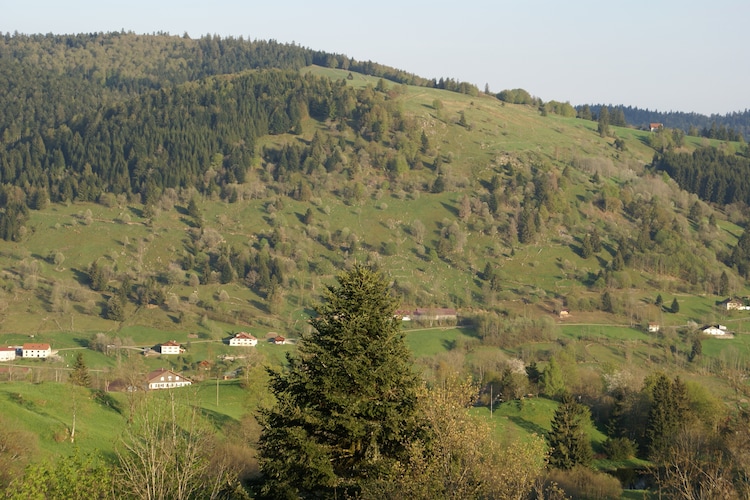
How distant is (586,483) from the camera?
2643 inches

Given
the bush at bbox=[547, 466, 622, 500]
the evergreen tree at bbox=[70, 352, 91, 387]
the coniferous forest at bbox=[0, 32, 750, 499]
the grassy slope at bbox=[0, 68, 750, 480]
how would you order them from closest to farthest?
the coniferous forest at bbox=[0, 32, 750, 499] < the bush at bbox=[547, 466, 622, 500] < the evergreen tree at bbox=[70, 352, 91, 387] < the grassy slope at bbox=[0, 68, 750, 480]

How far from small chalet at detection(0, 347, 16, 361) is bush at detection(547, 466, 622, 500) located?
256 feet

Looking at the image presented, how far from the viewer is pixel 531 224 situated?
579ft

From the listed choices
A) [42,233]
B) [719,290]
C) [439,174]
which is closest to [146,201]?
[42,233]

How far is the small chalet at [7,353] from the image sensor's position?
11057 centimetres

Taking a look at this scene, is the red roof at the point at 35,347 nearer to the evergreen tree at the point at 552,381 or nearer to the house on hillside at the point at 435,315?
the house on hillside at the point at 435,315

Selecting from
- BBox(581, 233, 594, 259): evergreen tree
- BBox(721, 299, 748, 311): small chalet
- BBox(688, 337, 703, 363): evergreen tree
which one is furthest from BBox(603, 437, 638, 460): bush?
BBox(581, 233, 594, 259): evergreen tree

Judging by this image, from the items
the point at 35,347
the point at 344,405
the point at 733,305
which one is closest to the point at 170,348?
the point at 35,347

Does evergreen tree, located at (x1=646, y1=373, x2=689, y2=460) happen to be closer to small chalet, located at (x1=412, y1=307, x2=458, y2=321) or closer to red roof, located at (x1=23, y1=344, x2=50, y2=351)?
small chalet, located at (x1=412, y1=307, x2=458, y2=321)

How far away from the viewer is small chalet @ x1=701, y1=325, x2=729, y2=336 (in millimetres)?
137962

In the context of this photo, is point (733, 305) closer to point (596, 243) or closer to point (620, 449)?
point (596, 243)

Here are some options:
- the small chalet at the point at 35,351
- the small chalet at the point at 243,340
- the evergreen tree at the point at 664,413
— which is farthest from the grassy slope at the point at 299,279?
the evergreen tree at the point at 664,413

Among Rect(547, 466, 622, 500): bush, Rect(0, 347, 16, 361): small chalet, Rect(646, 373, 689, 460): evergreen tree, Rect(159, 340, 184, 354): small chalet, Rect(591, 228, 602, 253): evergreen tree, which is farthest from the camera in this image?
Rect(591, 228, 602, 253): evergreen tree

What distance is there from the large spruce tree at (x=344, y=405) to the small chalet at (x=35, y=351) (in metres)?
87.6
